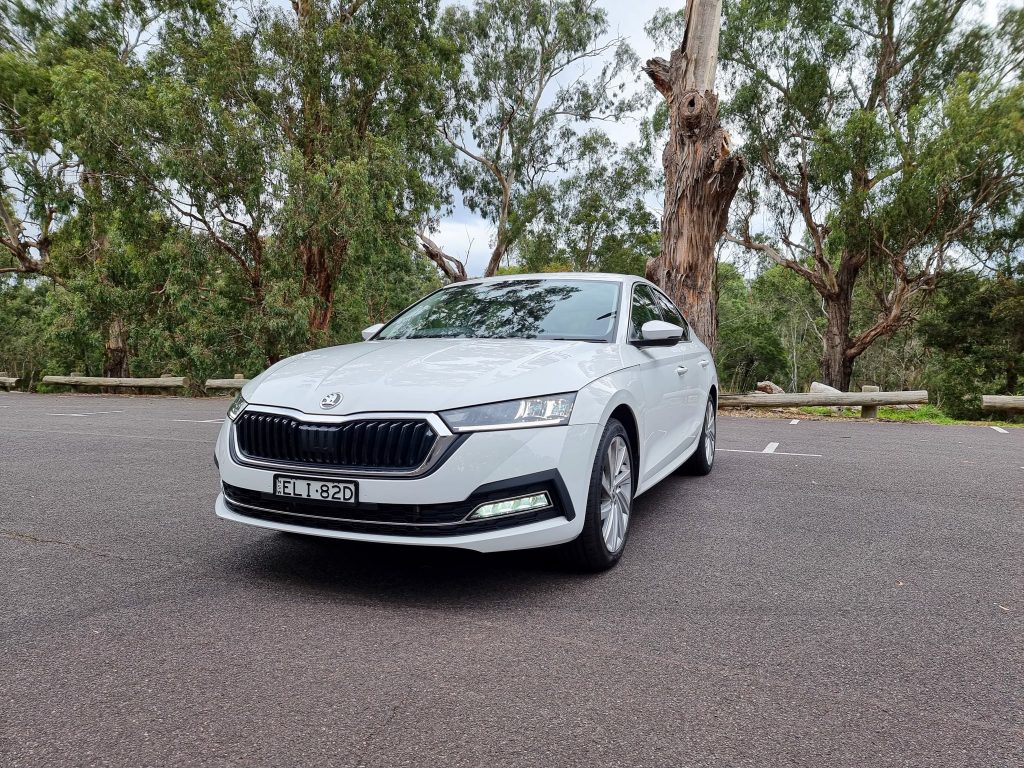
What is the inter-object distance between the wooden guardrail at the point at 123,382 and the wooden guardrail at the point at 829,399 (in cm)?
1470

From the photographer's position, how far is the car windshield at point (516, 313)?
4.16 metres

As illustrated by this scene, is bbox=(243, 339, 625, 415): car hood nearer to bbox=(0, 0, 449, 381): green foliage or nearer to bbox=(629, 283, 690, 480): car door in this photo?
bbox=(629, 283, 690, 480): car door

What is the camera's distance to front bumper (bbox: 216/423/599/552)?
2.91 metres

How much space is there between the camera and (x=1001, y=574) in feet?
12.0

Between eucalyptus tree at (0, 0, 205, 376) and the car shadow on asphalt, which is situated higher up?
eucalyptus tree at (0, 0, 205, 376)

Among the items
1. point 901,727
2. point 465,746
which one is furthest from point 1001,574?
point 465,746

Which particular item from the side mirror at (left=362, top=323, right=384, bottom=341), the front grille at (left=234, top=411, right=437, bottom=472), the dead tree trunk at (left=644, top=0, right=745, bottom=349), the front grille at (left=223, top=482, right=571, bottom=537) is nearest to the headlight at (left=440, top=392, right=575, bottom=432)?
the front grille at (left=234, top=411, right=437, bottom=472)

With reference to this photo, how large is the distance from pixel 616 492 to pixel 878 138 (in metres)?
20.2

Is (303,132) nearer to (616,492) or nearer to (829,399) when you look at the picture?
(829,399)

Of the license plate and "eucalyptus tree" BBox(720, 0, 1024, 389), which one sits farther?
"eucalyptus tree" BBox(720, 0, 1024, 389)

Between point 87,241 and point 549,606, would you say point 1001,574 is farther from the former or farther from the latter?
point 87,241

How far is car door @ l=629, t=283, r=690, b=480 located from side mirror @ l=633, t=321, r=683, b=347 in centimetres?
8

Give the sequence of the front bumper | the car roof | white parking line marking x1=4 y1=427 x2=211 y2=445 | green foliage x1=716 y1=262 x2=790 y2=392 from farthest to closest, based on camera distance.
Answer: green foliage x1=716 y1=262 x2=790 y2=392
white parking line marking x1=4 y1=427 x2=211 y2=445
the car roof
the front bumper

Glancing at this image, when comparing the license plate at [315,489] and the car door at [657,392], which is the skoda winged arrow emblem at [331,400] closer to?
the license plate at [315,489]
